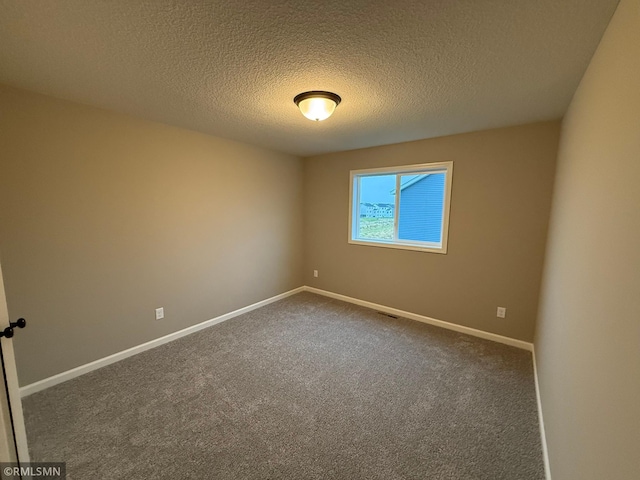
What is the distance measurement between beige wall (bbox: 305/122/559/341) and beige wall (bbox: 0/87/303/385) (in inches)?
72.1

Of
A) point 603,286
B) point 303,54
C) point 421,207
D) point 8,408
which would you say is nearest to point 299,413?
point 8,408

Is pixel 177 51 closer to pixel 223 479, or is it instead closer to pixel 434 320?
pixel 223 479

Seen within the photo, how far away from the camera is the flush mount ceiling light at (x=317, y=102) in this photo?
1906 millimetres

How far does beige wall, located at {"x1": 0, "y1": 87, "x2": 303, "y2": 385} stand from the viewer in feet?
6.46

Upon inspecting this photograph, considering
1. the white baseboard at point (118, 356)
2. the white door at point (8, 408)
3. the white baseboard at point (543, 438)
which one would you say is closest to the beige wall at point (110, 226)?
the white baseboard at point (118, 356)

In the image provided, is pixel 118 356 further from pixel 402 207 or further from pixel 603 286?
pixel 402 207

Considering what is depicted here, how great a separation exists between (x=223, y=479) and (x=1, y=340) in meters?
1.20

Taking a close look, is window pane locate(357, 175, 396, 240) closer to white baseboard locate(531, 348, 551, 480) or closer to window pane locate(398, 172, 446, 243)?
window pane locate(398, 172, 446, 243)

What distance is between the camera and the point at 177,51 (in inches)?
57.2

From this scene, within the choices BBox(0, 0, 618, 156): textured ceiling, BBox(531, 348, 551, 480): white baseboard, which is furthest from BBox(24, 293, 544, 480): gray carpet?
BBox(0, 0, 618, 156): textured ceiling

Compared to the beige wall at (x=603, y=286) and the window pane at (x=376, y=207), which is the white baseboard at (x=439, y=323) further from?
the beige wall at (x=603, y=286)

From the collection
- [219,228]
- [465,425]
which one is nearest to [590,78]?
[465,425]

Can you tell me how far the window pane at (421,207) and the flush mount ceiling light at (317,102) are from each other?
5.99 ft

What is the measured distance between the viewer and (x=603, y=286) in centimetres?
100
